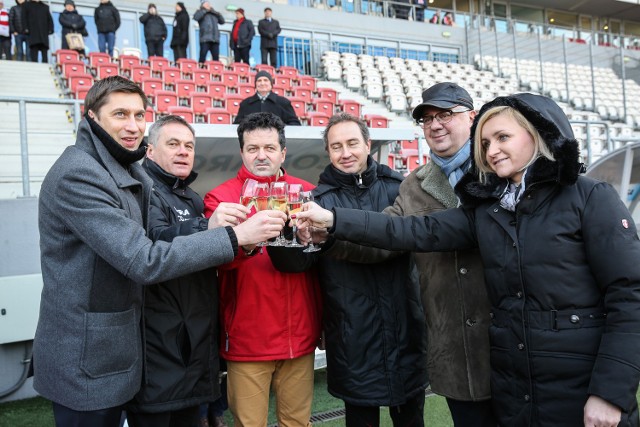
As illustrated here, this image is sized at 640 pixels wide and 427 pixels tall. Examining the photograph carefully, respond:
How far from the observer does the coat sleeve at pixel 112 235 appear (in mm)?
1476

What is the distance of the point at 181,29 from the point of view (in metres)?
11.8

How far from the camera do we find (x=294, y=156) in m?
4.21

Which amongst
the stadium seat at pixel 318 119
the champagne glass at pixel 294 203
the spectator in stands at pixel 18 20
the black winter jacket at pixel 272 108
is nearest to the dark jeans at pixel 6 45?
the spectator in stands at pixel 18 20

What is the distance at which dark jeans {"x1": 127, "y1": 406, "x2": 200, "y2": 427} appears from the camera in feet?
6.04

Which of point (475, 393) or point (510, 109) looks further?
point (475, 393)

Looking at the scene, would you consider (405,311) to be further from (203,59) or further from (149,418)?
(203,59)

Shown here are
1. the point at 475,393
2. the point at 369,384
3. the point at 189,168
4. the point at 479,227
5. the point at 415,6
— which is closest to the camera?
the point at 479,227

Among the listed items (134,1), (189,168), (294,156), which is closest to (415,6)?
(134,1)

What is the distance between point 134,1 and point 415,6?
408 inches

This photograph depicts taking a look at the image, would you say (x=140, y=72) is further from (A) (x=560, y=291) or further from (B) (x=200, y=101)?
(A) (x=560, y=291)

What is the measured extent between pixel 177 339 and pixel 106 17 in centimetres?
1149

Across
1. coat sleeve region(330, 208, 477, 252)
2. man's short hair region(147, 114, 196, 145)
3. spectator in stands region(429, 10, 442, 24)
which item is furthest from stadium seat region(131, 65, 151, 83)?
spectator in stands region(429, 10, 442, 24)

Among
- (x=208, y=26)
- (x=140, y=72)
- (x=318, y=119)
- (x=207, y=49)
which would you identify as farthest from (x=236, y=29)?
(x=318, y=119)

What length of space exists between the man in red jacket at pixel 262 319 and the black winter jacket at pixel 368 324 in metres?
0.13
